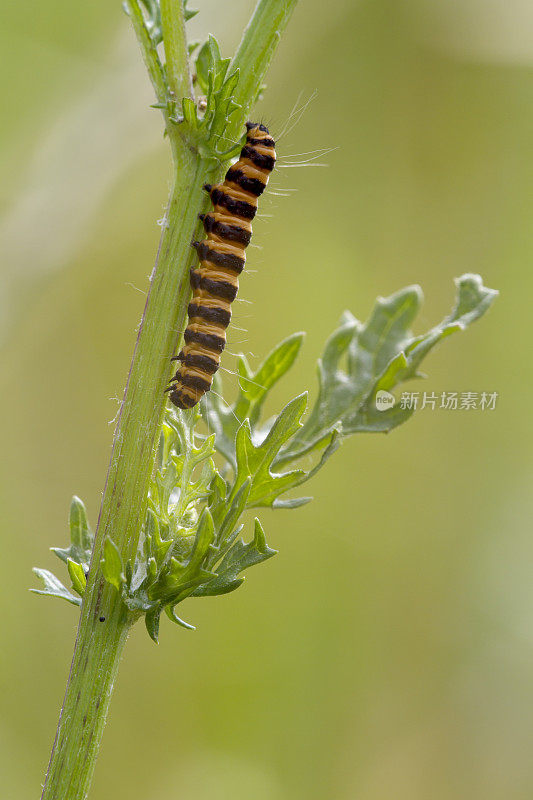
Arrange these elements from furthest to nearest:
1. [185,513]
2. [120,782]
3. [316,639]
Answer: [316,639] → [120,782] → [185,513]

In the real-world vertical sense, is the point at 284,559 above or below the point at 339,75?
below

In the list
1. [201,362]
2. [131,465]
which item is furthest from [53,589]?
[201,362]

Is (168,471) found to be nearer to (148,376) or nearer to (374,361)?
(148,376)

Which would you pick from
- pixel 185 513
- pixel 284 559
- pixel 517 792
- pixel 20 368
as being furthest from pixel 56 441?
pixel 517 792

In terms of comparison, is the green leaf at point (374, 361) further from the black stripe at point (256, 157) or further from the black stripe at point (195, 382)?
the black stripe at point (256, 157)

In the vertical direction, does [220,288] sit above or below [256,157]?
below

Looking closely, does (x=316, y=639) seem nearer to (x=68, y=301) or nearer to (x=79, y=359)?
(x=79, y=359)

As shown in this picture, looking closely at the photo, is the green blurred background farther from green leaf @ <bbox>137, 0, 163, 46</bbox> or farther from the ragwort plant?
the ragwort plant
